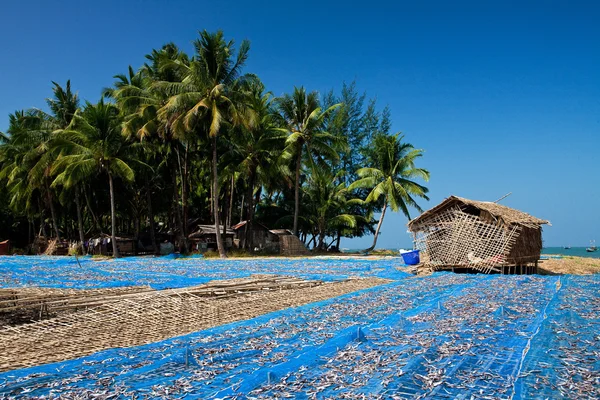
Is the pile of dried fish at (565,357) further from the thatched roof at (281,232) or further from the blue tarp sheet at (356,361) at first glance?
the thatched roof at (281,232)

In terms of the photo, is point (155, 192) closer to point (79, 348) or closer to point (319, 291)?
point (319, 291)

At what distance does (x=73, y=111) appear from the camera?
2842cm

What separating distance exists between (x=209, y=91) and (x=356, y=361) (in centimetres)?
1990

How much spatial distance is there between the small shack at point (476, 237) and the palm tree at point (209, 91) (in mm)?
10896

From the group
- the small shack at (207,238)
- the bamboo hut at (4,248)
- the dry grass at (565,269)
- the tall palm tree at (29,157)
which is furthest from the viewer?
the bamboo hut at (4,248)

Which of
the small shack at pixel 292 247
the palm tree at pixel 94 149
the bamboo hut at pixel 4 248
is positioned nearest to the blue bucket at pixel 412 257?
the small shack at pixel 292 247

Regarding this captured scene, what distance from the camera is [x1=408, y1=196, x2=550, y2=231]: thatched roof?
12984 millimetres

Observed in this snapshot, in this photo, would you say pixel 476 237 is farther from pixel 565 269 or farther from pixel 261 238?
pixel 261 238

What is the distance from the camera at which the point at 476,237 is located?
1347 centimetres

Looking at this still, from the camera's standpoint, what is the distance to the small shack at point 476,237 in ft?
42.5

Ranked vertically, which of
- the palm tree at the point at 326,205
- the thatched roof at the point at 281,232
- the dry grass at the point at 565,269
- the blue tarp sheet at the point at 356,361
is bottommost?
the blue tarp sheet at the point at 356,361

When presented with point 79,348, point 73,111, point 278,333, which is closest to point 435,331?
point 278,333

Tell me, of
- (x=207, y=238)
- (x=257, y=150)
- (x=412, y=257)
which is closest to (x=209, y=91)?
(x=257, y=150)

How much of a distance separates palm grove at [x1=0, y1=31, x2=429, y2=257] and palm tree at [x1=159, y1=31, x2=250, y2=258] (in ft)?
0.18
